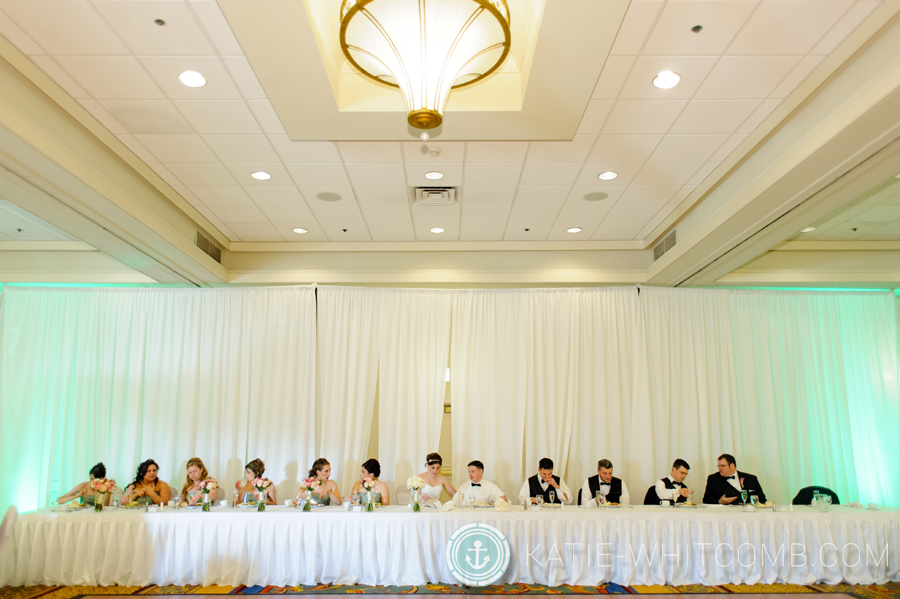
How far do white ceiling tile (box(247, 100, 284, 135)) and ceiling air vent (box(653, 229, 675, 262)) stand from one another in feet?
15.6

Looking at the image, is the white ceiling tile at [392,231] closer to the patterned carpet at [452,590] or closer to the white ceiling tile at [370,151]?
the white ceiling tile at [370,151]

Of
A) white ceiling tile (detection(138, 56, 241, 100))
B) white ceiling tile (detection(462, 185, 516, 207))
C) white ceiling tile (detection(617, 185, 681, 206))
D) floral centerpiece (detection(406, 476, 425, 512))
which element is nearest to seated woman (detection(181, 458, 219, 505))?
floral centerpiece (detection(406, 476, 425, 512))

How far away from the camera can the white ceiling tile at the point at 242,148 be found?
4902 millimetres

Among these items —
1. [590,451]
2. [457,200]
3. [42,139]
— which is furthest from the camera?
[590,451]

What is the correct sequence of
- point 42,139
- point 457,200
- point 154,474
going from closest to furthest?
point 42,139 < point 457,200 < point 154,474

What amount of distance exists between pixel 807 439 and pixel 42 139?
8.83 metres

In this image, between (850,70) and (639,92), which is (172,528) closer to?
(639,92)

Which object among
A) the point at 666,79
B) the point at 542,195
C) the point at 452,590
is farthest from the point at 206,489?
the point at 666,79

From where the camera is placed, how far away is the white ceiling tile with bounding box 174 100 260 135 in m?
4.36

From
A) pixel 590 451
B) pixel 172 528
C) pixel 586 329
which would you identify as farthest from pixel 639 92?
pixel 172 528

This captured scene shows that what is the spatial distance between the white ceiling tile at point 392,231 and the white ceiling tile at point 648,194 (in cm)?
257

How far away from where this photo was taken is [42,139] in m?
4.10

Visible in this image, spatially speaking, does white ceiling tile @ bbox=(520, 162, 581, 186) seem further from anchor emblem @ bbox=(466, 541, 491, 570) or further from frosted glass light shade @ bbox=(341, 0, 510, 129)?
anchor emblem @ bbox=(466, 541, 491, 570)

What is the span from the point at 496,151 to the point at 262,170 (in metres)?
2.23
